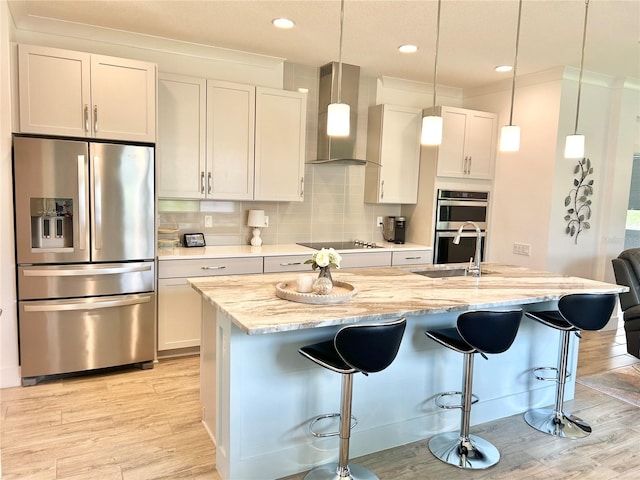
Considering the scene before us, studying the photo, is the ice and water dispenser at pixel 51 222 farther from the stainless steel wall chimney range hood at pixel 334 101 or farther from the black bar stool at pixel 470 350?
the black bar stool at pixel 470 350

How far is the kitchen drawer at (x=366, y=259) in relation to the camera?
4434 mm

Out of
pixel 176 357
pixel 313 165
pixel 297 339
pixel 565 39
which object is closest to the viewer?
pixel 297 339

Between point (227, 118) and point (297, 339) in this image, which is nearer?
point (297, 339)

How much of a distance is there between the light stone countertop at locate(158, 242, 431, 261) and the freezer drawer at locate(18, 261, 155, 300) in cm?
23

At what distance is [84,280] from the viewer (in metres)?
3.34

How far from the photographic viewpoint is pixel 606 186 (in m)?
4.91

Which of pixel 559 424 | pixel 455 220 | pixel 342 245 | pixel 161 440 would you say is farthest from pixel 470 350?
pixel 455 220

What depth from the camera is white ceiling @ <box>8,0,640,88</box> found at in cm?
313

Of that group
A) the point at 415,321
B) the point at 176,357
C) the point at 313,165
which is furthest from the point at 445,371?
the point at 313,165

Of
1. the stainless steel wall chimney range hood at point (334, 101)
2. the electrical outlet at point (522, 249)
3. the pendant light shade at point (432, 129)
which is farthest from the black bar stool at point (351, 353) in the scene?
the electrical outlet at point (522, 249)

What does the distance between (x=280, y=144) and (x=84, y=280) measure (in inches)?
81.7

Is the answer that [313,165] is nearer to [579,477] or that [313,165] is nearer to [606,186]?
[606,186]

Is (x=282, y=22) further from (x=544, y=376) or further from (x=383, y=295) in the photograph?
(x=544, y=376)

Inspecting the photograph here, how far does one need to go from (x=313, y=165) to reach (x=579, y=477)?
137 inches
